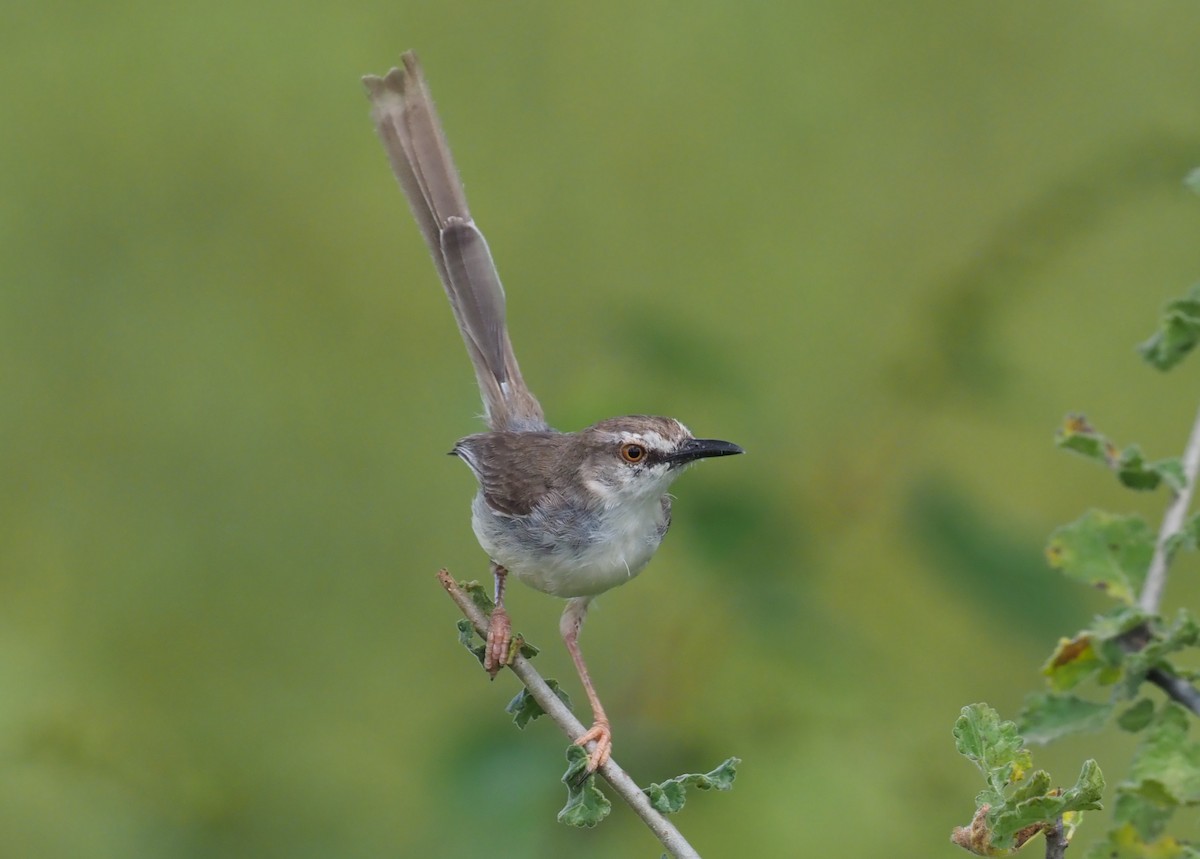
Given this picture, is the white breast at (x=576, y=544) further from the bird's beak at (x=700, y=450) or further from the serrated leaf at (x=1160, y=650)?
the serrated leaf at (x=1160, y=650)

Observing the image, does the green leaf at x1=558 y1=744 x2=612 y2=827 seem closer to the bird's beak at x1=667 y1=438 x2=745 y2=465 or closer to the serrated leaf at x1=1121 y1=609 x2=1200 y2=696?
the serrated leaf at x1=1121 y1=609 x2=1200 y2=696

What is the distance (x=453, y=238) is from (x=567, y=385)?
3.03 feet

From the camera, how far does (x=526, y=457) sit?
13.2 ft

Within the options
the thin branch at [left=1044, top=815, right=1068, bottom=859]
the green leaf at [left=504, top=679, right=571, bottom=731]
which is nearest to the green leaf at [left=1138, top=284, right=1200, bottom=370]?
the thin branch at [left=1044, top=815, right=1068, bottom=859]

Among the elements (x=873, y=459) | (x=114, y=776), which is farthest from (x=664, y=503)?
(x=114, y=776)

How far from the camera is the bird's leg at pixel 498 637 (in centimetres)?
273

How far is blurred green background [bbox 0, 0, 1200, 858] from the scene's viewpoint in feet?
11.7

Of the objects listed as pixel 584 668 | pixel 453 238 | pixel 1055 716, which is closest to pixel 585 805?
pixel 1055 716

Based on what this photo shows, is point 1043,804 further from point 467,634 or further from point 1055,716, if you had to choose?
point 467,634

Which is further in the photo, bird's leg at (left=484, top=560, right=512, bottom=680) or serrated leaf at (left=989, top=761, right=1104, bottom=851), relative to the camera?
bird's leg at (left=484, top=560, right=512, bottom=680)

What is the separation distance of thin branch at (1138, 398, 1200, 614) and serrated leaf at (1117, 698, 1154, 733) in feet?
0.30

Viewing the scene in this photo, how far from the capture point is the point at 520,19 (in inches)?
272

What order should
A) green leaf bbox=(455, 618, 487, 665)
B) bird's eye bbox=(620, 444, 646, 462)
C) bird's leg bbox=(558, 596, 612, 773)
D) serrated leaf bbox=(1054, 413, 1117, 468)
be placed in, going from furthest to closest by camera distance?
bird's eye bbox=(620, 444, 646, 462), bird's leg bbox=(558, 596, 612, 773), green leaf bbox=(455, 618, 487, 665), serrated leaf bbox=(1054, 413, 1117, 468)

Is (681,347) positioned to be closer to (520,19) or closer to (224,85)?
(520,19)
